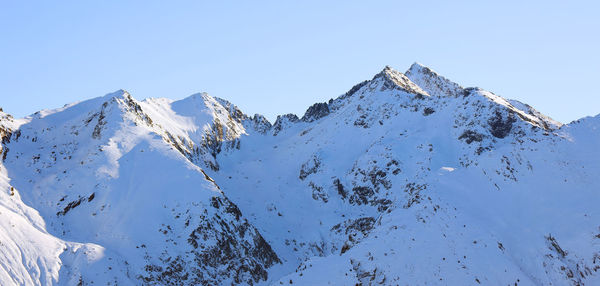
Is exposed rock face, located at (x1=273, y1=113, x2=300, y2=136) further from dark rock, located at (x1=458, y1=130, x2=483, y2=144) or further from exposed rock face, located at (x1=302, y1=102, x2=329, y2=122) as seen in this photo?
dark rock, located at (x1=458, y1=130, x2=483, y2=144)

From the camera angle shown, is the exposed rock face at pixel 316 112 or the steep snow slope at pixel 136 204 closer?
the steep snow slope at pixel 136 204

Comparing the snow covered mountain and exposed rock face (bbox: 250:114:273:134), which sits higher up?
exposed rock face (bbox: 250:114:273:134)

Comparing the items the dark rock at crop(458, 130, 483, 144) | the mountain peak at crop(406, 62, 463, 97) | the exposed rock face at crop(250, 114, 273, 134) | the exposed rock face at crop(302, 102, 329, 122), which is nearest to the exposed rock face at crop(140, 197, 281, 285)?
the dark rock at crop(458, 130, 483, 144)

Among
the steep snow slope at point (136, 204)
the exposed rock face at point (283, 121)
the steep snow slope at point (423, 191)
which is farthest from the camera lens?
the exposed rock face at point (283, 121)

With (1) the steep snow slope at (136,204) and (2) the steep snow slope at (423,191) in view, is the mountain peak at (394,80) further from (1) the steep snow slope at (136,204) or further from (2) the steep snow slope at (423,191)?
(1) the steep snow slope at (136,204)

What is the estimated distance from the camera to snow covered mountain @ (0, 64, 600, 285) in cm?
2072

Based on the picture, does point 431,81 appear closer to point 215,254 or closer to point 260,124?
point 260,124

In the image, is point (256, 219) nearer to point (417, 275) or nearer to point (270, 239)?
point (270, 239)

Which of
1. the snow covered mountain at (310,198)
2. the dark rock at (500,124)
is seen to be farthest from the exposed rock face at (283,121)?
the dark rock at (500,124)

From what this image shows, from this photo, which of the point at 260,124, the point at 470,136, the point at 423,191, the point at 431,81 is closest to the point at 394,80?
the point at 431,81

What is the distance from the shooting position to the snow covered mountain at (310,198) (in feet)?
68.0

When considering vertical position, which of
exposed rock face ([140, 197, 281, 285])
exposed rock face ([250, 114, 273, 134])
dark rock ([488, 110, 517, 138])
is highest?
exposed rock face ([250, 114, 273, 134])

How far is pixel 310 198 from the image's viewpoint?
5431 centimetres

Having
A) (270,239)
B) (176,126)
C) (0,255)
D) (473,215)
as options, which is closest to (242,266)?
(270,239)
